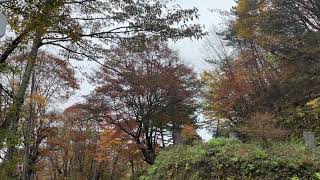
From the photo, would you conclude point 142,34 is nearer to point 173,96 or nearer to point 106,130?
point 173,96

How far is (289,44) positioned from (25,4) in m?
14.9

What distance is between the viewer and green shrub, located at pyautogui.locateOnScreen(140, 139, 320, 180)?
8.56m

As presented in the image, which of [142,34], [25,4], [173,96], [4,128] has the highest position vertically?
[173,96]

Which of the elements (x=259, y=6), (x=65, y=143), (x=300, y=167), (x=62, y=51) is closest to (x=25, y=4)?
(x=62, y=51)

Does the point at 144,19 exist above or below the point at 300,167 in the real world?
above

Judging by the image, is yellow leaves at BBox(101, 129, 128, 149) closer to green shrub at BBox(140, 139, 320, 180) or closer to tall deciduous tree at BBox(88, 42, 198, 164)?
tall deciduous tree at BBox(88, 42, 198, 164)

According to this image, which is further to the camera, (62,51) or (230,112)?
(230,112)

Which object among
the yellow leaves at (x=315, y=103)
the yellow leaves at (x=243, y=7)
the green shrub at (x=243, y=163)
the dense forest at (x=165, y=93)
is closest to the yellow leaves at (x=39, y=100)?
the dense forest at (x=165, y=93)

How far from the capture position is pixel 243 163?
977 centimetres

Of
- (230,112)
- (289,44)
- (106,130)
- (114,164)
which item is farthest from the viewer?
(114,164)

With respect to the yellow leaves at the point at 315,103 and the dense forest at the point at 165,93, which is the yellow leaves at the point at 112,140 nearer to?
the dense forest at the point at 165,93

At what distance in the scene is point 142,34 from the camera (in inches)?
390

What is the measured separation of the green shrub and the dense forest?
0.10 feet

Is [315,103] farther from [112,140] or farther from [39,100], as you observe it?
[39,100]
